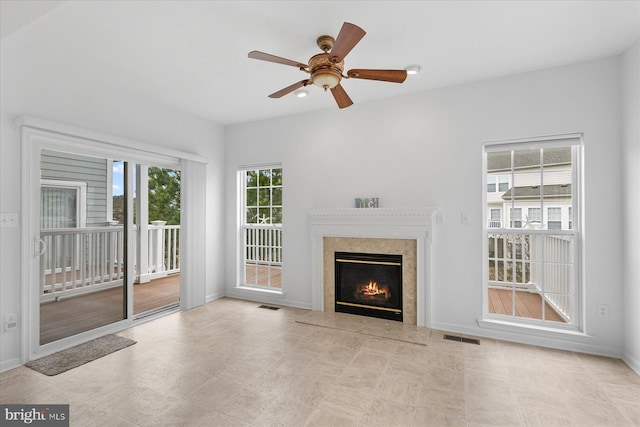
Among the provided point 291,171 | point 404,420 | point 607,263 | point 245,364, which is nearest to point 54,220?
point 245,364

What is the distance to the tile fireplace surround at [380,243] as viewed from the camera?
3.59 meters

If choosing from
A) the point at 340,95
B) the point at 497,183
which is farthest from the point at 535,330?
the point at 340,95

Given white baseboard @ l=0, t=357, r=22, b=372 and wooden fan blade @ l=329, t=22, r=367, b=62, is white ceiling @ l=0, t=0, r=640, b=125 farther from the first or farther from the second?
white baseboard @ l=0, t=357, r=22, b=372

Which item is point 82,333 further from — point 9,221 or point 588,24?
point 588,24

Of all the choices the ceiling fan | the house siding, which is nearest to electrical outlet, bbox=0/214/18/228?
the house siding

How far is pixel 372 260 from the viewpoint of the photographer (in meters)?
3.96

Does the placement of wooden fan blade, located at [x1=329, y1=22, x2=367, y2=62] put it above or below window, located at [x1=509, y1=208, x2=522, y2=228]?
above

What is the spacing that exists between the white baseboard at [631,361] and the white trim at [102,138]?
5.33 metres

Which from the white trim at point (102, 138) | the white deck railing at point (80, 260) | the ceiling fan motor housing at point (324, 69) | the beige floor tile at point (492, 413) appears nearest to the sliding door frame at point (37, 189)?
the white trim at point (102, 138)

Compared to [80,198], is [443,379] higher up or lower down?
lower down

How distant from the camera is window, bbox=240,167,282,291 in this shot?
15.7 ft

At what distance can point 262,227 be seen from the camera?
486 centimetres

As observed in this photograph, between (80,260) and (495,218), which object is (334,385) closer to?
(495,218)

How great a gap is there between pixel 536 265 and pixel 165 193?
5073mm
